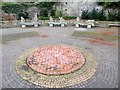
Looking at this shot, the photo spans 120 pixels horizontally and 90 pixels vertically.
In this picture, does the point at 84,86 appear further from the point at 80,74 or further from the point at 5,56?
the point at 5,56

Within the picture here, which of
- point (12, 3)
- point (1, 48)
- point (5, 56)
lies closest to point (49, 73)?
point (5, 56)

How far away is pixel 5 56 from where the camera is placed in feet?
38.9

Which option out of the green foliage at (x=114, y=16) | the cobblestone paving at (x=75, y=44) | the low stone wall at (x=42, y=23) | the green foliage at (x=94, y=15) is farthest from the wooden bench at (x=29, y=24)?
the green foliage at (x=114, y=16)

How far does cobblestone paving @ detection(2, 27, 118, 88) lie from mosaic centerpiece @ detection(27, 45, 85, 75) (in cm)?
96

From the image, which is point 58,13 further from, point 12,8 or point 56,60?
point 56,60

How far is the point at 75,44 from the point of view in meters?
13.9

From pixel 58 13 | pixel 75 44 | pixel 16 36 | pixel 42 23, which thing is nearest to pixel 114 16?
pixel 58 13

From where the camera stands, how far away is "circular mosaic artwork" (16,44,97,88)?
29.8 feet

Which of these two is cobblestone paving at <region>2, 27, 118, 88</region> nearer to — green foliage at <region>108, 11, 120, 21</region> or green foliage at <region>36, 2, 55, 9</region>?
green foliage at <region>108, 11, 120, 21</region>

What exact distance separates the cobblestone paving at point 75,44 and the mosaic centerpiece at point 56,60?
96cm

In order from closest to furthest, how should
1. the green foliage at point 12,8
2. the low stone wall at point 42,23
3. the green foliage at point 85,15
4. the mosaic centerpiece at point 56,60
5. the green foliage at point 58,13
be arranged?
the mosaic centerpiece at point 56,60
the low stone wall at point 42,23
the green foliage at point 85,15
the green foliage at point 58,13
the green foliage at point 12,8

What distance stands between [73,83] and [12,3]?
14335 millimetres

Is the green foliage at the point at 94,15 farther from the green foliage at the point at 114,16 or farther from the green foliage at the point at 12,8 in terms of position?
the green foliage at the point at 12,8

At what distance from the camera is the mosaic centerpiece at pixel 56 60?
989 centimetres
